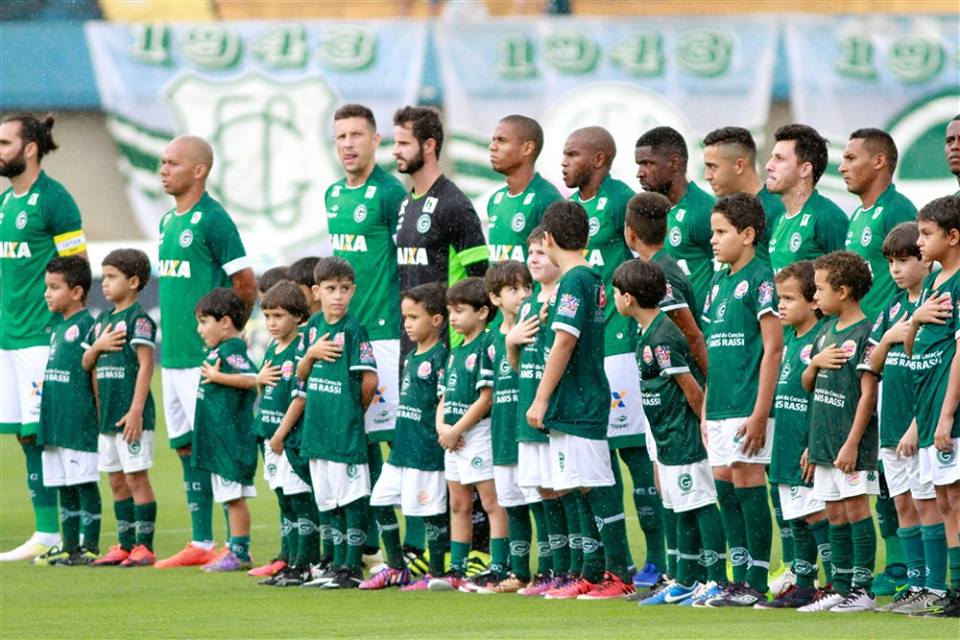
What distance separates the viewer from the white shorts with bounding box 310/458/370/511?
9.80m

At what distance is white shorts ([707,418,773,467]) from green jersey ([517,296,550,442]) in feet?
2.98

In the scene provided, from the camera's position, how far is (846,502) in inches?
321

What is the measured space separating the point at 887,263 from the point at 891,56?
19.8 meters

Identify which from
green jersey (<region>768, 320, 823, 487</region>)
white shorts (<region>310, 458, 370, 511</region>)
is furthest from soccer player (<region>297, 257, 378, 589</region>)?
green jersey (<region>768, 320, 823, 487</region>)

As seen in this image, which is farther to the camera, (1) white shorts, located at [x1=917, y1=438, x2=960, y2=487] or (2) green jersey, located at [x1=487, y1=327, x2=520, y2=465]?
(2) green jersey, located at [x1=487, y1=327, x2=520, y2=465]

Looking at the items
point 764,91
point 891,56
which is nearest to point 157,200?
point 764,91

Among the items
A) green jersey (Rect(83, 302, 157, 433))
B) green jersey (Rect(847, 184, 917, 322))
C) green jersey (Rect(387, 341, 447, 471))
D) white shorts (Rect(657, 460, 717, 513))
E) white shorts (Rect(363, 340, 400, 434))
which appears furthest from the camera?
green jersey (Rect(83, 302, 157, 433))

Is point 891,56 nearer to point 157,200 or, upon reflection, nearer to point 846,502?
point 157,200

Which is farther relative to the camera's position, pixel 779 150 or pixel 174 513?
pixel 174 513

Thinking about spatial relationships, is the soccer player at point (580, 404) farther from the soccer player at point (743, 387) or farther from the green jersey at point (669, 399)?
the soccer player at point (743, 387)

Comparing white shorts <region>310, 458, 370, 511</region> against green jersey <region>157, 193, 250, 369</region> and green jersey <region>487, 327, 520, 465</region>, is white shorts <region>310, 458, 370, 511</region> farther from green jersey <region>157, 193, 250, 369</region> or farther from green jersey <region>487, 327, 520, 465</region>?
green jersey <region>157, 193, 250, 369</region>

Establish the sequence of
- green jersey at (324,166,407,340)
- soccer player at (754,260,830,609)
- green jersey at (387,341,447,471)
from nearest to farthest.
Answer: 1. soccer player at (754,260,830,609)
2. green jersey at (387,341,447,471)
3. green jersey at (324,166,407,340)

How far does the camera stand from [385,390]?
10.2 metres

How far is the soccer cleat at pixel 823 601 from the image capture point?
26.6ft
